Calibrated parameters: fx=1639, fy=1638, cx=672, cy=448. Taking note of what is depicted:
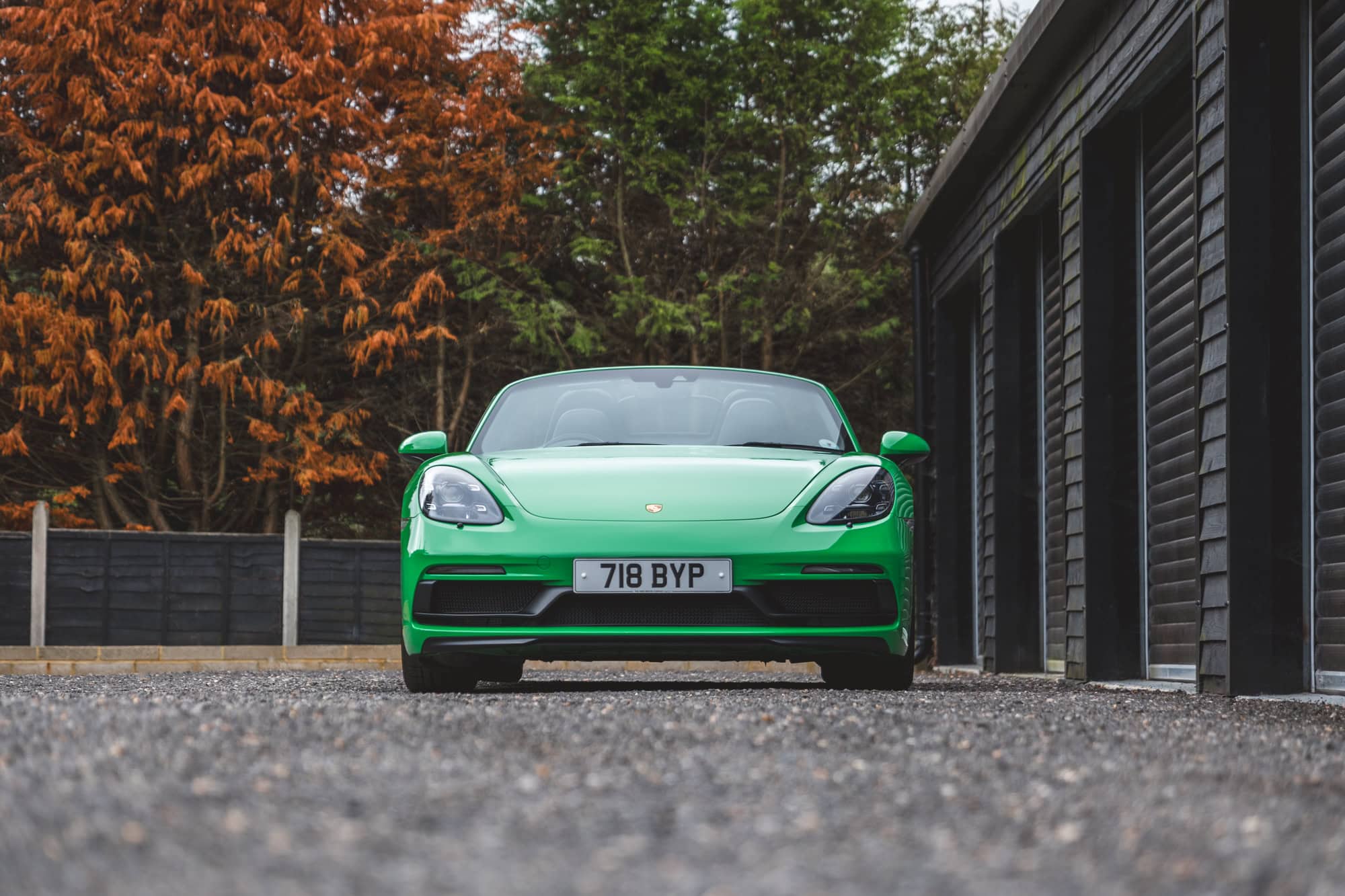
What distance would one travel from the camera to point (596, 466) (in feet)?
18.2

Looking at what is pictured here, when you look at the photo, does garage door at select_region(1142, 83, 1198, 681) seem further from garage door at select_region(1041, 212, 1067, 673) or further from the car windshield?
the car windshield

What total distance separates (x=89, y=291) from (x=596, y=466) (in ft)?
35.8

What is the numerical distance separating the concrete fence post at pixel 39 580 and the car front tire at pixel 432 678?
7.97m

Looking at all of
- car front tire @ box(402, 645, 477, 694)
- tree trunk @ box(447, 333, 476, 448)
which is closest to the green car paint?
car front tire @ box(402, 645, 477, 694)

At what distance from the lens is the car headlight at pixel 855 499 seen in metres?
5.33

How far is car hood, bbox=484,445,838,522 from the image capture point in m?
5.28

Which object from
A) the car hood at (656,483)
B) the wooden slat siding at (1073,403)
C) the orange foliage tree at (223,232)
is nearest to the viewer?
the car hood at (656,483)

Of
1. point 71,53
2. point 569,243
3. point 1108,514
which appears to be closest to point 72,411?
point 71,53

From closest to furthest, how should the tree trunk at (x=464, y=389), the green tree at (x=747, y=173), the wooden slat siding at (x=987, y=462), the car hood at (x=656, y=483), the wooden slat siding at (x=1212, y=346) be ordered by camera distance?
1. the car hood at (x=656, y=483)
2. the wooden slat siding at (x=1212, y=346)
3. the wooden slat siding at (x=987, y=462)
4. the tree trunk at (x=464, y=389)
5. the green tree at (x=747, y=173)

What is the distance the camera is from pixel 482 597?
17.3 feet

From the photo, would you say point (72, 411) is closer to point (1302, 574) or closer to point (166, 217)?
point (166, 217)

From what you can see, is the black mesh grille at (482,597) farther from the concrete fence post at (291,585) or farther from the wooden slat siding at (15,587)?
Result: the wooden slat siding at (15,587)

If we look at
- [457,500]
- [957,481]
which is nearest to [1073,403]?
[957,481]

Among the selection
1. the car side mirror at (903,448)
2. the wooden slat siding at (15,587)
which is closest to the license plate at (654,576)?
the car side mirror at (903,448)
